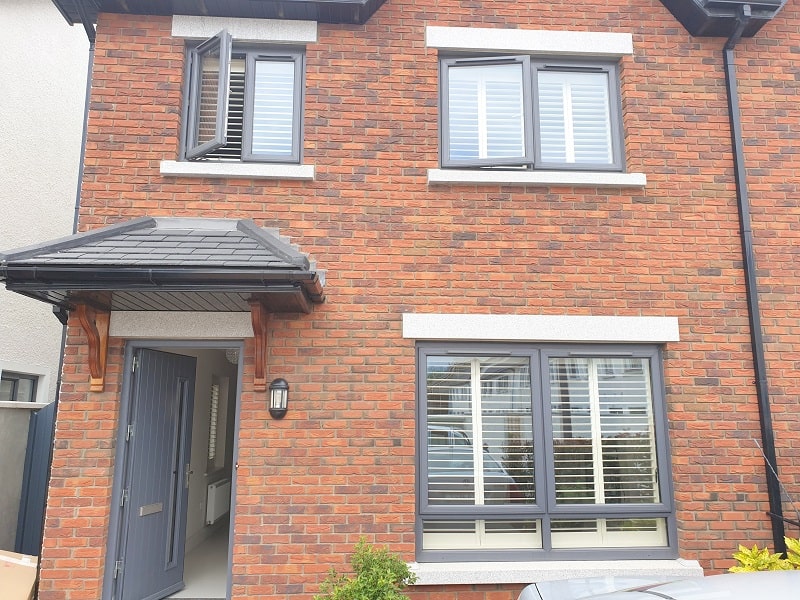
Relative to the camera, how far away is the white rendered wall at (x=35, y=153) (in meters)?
8.11

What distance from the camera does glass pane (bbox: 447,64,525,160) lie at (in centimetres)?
612

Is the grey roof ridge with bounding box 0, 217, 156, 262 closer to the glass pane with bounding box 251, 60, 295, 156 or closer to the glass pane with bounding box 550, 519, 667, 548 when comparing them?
the glass pane with bounding box 251, 60, 295, 156

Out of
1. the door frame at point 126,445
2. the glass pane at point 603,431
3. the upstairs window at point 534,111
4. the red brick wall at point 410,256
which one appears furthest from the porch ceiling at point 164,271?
the glass pane at point 603,431

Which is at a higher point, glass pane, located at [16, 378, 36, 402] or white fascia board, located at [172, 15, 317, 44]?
white fascia board, located at [172, 15, 317, 44]

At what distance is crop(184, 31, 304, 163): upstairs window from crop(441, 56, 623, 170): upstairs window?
1.53 meters

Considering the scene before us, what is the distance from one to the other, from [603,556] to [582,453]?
0.91 meters

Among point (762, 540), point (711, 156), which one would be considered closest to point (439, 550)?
point (762, 540)

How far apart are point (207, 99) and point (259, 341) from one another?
2.67 meters

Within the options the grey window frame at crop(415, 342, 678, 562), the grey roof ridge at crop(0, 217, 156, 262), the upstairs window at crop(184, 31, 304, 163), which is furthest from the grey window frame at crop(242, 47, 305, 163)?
the grey window frame at crop(415, 342, 678, 562)

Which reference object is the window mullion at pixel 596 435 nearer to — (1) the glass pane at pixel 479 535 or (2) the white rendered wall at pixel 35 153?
(1) the glass pane at pixel 479 535

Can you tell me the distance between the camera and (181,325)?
17.9 feet

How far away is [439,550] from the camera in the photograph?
5414 millimetres

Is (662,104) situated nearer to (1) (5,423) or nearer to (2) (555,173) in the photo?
(2) (555,173)

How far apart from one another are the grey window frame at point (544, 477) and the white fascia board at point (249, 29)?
335cm
